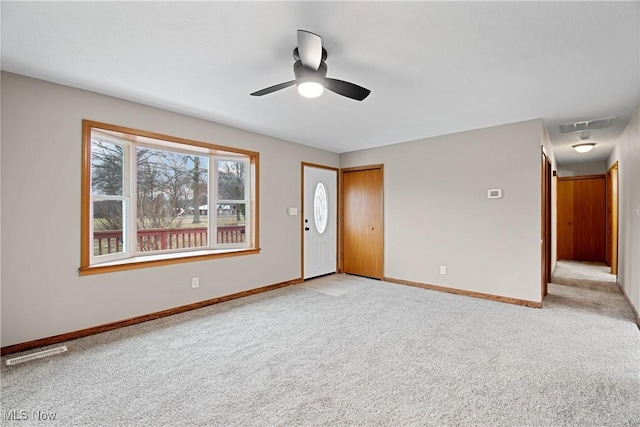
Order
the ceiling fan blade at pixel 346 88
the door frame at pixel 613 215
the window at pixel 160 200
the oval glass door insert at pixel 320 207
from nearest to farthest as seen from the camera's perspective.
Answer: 1. the ceiling fan blade at pixel 346 88
2. the window at pixel 160 200
3. the door frame at pixel 613 215
4. the oval glass door insert at pixel 320 207

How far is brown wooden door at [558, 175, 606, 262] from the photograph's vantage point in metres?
6.76

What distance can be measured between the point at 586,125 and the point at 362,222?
11.3 ft

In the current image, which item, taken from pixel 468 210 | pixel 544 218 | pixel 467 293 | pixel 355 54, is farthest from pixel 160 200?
pixel 544 218

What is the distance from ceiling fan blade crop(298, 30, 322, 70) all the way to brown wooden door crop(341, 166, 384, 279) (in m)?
3.47

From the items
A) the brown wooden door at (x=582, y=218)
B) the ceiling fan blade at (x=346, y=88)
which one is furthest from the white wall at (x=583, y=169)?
the ceiling fan blade at (x=346, y=88)

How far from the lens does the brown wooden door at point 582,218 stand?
6.76 m

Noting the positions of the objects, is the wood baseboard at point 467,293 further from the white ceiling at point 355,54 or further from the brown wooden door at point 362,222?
the white ceiling at point 355,54

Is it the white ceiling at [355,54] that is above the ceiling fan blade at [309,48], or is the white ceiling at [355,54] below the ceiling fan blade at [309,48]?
above

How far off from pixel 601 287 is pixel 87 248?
6.93 meters

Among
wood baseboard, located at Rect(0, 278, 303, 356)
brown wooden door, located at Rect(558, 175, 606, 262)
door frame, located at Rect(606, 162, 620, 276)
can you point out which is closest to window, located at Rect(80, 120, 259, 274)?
wood baseboard, located at Rect(0, 278, 303, 356)

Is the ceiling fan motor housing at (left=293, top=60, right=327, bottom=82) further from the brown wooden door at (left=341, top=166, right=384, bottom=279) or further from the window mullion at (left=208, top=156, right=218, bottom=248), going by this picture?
the brown wooden door at (left=341, top=166, right=384, bottom=279)

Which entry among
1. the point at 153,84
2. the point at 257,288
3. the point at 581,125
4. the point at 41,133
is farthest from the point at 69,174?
the point at 581,125

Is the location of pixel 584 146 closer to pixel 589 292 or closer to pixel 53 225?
pixel 589 292

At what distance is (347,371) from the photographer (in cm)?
225
